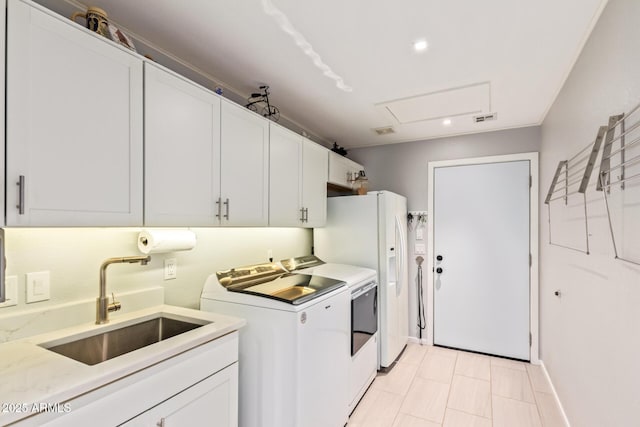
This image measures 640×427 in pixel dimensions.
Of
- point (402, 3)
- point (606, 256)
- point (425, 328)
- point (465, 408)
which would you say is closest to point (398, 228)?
point (425, 328)

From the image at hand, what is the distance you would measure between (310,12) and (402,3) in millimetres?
436

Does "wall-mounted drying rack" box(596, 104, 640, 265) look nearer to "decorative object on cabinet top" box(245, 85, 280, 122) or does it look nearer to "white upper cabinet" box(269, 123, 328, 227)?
"white upper cabinet" box(269, 123, 328, 227)

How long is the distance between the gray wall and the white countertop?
2853 millimetres

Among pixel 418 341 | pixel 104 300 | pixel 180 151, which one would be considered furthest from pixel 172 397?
pixel 418 341

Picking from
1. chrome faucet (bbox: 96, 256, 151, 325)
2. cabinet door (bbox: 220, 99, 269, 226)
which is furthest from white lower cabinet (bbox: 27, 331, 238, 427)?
cabinet door (bbox: 220, 99, 269, 226)

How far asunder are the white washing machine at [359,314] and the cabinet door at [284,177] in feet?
1.56

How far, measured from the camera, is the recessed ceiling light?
1753 millimetres

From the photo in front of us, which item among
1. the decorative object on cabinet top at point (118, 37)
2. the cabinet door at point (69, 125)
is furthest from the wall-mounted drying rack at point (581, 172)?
the decorative object on cabinet top at point (118, 37)

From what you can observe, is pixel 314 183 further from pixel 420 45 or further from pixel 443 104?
pixel 420 45

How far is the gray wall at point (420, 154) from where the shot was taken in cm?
327

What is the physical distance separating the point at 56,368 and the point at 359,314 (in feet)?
6.18

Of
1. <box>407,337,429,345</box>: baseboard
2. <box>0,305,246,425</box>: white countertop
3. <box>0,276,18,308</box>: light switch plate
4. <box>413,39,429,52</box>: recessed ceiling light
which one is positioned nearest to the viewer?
<box>0,305,246,425</box>: white countertop

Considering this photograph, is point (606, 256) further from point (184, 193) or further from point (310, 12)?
point (184, 193)

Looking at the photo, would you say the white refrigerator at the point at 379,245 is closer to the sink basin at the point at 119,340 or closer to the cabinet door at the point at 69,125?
the sink basin at the point at 119,340
